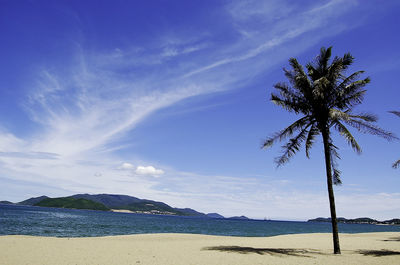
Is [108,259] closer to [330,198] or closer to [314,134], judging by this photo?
[330,198]

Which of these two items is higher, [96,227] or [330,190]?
[330,190]

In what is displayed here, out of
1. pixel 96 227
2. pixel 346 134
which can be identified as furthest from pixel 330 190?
pixel 96 227

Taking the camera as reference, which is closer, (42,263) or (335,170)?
(42,263)

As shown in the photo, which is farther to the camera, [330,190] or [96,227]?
[96,227]

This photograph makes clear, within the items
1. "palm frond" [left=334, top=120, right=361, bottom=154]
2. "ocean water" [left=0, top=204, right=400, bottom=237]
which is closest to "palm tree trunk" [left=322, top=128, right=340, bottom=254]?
"palm frond" [left=334, top=120, right=361, bottom=154]

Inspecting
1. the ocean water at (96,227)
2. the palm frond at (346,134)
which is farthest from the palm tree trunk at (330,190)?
the ocean water at (96,227)

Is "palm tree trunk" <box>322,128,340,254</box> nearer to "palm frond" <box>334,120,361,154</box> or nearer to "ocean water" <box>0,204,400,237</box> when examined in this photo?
"palm frond" <box>334,120,361,154</box>

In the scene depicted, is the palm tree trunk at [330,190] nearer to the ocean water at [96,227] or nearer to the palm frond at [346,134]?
the palm frond at [346,134]

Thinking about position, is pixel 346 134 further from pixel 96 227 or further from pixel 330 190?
pixel 96 227

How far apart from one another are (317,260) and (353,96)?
950 cm

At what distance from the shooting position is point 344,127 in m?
16.1

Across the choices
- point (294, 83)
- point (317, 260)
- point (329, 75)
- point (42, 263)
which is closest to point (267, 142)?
point (294, 83)

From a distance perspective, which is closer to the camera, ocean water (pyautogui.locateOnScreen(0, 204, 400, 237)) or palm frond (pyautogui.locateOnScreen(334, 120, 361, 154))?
palm frond (pyautogui.locateOnScreen(334, 120, 361, 154))

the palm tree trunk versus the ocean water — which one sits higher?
the palm tree trunk
